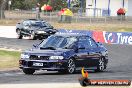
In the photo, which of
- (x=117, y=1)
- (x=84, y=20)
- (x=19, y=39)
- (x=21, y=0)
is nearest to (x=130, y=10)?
(x=117, y=1)

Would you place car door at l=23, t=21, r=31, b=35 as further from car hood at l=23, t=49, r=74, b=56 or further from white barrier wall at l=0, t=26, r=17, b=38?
car hood at l=23, t=49, r=74, b=56

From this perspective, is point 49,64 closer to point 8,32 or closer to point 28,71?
point 28,71

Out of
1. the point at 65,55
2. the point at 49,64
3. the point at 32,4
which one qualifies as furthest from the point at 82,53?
the point at 32,4

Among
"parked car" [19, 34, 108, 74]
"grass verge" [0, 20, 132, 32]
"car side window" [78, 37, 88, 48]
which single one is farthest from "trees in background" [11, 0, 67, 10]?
"car side window" [78, 37, 88, 48]

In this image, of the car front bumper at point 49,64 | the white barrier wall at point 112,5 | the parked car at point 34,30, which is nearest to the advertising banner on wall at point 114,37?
the parked car at point 34,30

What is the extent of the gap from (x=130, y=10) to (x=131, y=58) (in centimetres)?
5044

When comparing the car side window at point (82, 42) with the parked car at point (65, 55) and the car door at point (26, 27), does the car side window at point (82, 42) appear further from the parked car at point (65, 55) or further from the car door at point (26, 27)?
the car door at point (26, 27)

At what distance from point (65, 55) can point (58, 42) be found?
2.88ft

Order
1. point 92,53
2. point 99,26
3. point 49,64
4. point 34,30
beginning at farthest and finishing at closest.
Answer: point 99,26, point 34,30, point 92,53, point 49,64

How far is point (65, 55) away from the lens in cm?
1917

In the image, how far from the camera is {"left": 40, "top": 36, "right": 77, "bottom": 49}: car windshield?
64.7 ft

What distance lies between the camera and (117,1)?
8119cm

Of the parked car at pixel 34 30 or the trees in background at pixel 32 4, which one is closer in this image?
the parked car at pixel 34 30

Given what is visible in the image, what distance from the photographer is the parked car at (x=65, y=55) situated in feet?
62.2
